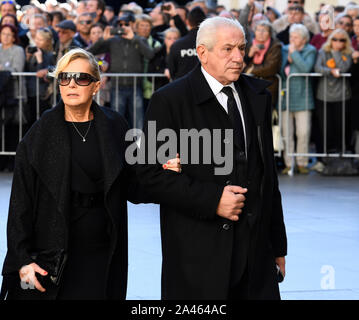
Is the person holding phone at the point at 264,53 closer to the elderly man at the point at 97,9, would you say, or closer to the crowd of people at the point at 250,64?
the crowd of people at the point at 250,64

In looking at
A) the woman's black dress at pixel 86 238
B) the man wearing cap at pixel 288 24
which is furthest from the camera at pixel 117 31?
the woman's black dress at pixel 86 238

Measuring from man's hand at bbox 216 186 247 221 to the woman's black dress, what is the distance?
791 millimetres

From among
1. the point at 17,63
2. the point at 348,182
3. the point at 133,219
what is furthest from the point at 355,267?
the point at 17,63

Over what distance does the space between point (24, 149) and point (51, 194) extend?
0.29m

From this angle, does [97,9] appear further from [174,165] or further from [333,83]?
[174,165]

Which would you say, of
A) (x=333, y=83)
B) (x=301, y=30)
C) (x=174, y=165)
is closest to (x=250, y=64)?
(x=301, y=30)

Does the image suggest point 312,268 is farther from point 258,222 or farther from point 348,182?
point 348,182

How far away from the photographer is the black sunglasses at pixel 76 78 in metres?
4.81

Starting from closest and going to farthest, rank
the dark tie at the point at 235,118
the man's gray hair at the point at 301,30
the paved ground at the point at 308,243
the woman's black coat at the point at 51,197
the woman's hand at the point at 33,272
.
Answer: the dark tie at the point at 235,118 → the woman's hand at the point at 33,272 → the woman's black coat at the point at 51,197 → the paved ground at the point at 308,243 → the man's gray hair at the point at 301,30

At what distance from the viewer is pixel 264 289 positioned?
4.36 metres

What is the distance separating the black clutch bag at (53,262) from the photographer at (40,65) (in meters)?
10.1

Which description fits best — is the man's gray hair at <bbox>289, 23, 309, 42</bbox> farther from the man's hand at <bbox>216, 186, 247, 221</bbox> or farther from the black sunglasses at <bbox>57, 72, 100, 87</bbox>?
the man's hand at <bbox>216, 186, 247, 221</bbox>

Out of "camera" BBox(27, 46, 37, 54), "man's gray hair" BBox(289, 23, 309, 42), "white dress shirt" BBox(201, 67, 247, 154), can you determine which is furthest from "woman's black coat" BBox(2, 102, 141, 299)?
"camera" BBox(27, 46, 37, 54)

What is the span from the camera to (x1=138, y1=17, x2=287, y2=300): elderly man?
4.25 metres
